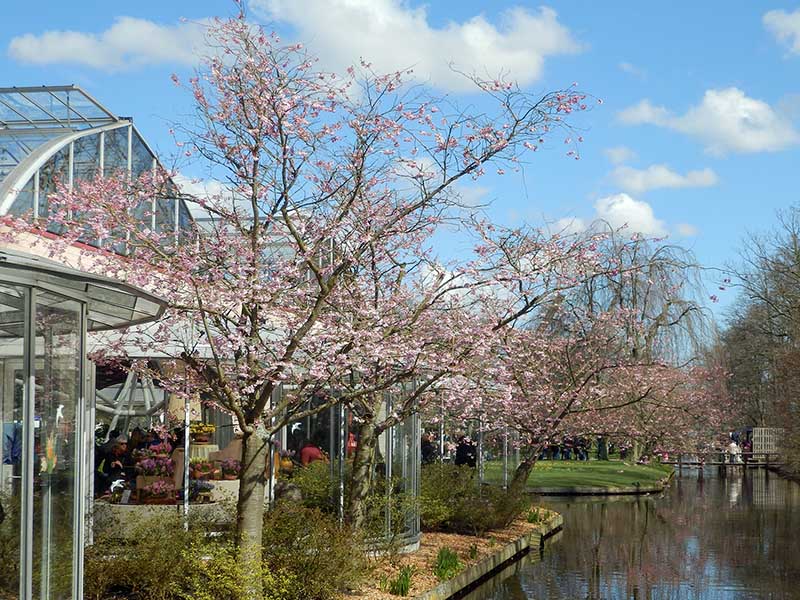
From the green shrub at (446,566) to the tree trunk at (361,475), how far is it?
3.96 ft

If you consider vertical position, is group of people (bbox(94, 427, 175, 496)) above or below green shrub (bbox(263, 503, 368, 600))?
above

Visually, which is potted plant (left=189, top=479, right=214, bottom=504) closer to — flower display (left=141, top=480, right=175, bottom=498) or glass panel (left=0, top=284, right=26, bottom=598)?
flower display (left=141, top=480, right=175, bottom=498)

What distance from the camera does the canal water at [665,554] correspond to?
14.9 m

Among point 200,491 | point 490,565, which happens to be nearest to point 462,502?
point 490,565

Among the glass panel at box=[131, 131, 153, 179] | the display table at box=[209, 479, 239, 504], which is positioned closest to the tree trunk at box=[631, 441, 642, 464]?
the glass panel at box=[131, 131, 153, 179]

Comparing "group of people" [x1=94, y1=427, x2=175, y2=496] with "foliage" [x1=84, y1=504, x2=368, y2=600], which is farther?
"group of people" [x1=94, y1=427, x2=175, y2=496]

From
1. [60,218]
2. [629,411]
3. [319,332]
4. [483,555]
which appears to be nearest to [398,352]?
[319,332]

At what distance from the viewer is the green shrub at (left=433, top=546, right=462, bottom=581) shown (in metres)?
14.2

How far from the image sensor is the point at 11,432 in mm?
7598

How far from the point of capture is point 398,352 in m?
11.6

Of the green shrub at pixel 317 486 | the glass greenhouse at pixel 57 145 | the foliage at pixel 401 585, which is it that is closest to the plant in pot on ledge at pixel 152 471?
the green shrub at pixel 317 486

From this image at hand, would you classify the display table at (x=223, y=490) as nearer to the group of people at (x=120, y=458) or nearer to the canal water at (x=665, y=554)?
the group of people at (x=120, y=458)

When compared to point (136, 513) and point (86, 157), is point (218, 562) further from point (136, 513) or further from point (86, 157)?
point (86, 157)

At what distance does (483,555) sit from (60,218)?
8667mm
